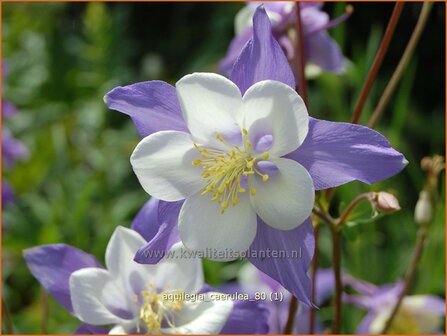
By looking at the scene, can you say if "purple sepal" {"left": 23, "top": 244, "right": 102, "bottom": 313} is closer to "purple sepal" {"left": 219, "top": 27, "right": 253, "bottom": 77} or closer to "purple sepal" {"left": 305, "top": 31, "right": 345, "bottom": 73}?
"purple sepal" {"left": 219, "top": 27, "right": 253, "bottom": 77}

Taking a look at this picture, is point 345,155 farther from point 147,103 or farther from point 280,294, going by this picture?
point 280,294

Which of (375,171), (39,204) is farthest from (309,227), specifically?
(39,204)

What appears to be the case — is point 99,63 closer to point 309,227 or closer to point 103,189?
point 103,189

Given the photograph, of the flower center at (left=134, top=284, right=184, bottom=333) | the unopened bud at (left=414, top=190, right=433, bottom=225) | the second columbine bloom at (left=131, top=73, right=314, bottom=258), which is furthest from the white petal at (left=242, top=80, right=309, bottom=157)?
the unopened bud at (left=414, top=190, right=433, bottom=225)

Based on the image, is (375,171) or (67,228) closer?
(375,171)

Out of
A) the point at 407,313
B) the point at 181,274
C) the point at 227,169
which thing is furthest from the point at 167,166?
the point at 407,313

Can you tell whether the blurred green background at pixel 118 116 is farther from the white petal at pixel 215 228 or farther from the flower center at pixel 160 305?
the white petal at pixel 215 228

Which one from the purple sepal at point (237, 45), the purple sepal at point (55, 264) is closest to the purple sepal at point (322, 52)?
the purple sepal at point (237, 45)
